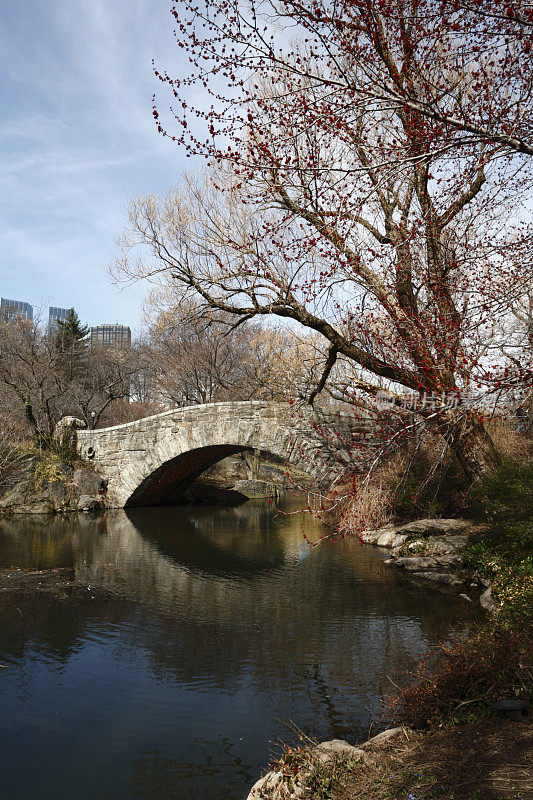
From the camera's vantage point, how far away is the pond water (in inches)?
133

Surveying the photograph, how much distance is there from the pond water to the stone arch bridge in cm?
272

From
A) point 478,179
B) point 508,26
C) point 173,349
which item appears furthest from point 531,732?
point 173,349

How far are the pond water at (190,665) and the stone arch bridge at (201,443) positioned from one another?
8.93ft

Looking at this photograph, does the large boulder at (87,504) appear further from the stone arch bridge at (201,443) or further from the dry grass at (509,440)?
the dry grass at (509,440)

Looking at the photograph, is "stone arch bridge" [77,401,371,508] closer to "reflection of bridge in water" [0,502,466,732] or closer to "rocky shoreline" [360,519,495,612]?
"rocky shoreline" [360,519,495,612]

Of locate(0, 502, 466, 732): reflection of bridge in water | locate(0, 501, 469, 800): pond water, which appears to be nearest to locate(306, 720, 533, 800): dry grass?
locate(0, 501, 469, 800): pond water

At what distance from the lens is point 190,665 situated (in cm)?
487

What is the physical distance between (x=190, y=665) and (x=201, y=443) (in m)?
8.48

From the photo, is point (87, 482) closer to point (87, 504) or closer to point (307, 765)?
point (87, 504)

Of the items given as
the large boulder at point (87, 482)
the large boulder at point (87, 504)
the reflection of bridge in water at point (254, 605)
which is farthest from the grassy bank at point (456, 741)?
the large boulder at point (87, 482)

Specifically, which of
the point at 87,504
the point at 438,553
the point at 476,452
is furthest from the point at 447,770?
the point at 87,504

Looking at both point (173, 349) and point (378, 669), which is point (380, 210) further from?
point (173, 349)

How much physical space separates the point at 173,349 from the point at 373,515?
15.6m

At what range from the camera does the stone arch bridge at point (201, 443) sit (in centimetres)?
1112
